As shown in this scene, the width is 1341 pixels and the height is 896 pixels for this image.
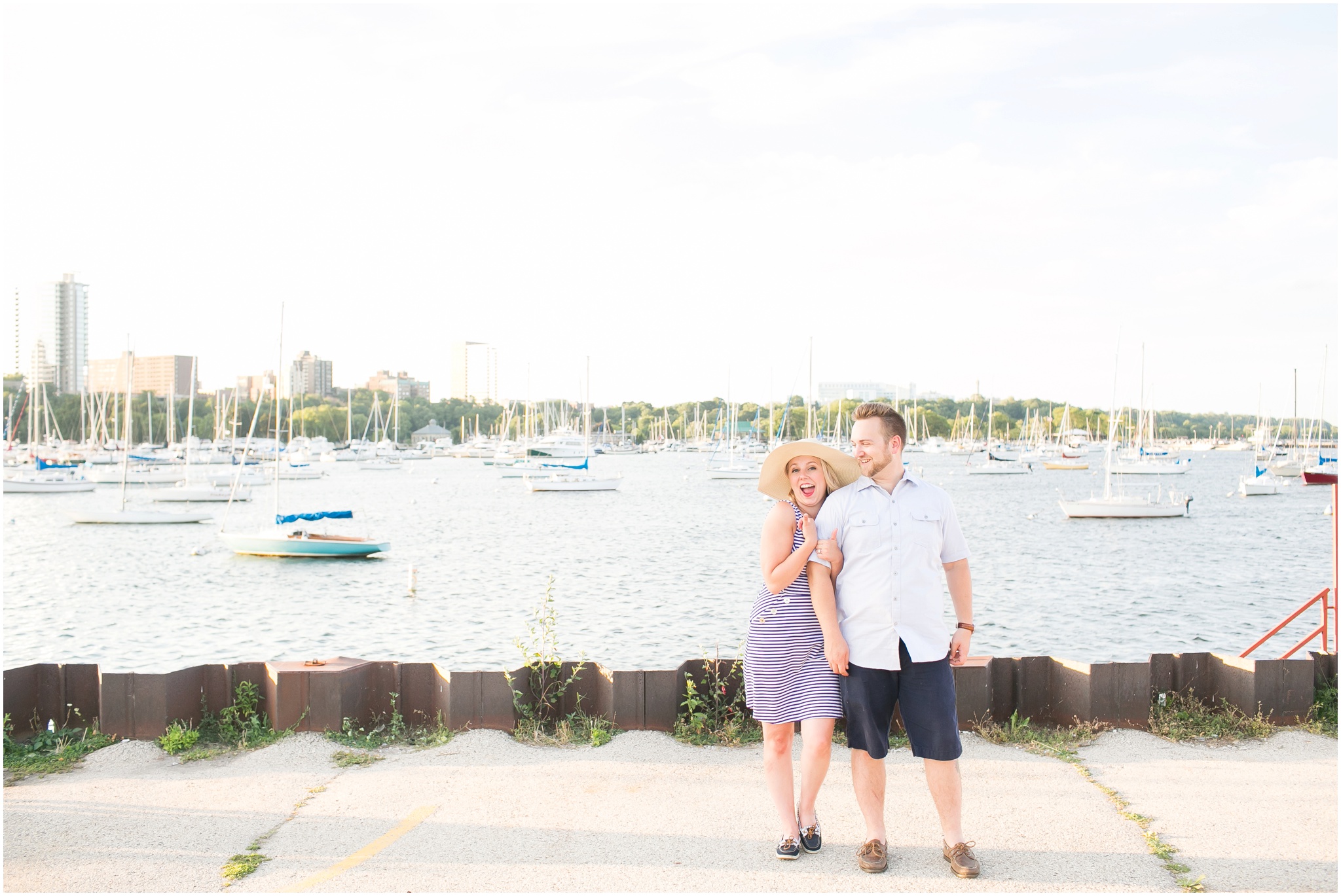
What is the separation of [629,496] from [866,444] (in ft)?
192

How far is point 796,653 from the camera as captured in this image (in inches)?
180

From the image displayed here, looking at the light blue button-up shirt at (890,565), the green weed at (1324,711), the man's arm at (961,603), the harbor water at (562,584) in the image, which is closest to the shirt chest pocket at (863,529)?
the light blue button-up shirt at (890,565)

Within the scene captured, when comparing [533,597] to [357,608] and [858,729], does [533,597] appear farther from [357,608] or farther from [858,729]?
[858,729]

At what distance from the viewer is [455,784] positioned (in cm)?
536

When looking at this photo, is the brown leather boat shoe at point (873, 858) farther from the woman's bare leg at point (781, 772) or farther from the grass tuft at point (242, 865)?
the grass tuft at point (242, 865)

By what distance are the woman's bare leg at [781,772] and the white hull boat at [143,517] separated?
139 ft

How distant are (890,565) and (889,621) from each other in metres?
0.25

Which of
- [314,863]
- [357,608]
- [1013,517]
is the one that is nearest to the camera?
[314,863]

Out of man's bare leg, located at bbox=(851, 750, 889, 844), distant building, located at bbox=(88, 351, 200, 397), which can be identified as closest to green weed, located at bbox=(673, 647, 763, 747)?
man's bare leg, located at bbox=(851, 750, 889, 844)

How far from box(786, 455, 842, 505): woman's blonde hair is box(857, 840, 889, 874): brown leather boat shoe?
1597 millimetres

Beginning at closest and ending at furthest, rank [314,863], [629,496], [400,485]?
[314,863] → [629,496] → [400,485]

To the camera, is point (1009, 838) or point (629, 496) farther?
point (629, 496)

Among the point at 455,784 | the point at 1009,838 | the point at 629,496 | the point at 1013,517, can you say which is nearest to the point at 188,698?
the point at 455,784

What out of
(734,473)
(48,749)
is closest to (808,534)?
(48,749)
